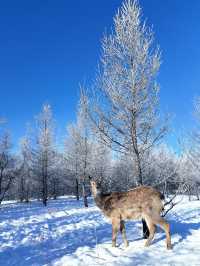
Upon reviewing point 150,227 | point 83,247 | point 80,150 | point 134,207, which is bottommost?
point 83,247

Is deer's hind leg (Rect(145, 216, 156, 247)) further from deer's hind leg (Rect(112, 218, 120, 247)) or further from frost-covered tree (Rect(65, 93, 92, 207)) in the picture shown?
frost-covered tree (Rect(65, 93, 92, 207))

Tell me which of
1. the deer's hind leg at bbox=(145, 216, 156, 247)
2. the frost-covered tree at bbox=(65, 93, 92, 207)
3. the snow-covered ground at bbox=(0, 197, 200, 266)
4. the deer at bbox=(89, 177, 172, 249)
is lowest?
the snow-covered ground at bbox=(0, 197, 200, 266)

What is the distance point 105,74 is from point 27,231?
8669 mm

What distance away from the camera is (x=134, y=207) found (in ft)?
31.4

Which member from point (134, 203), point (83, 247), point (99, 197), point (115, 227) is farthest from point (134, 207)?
point (83, 247)

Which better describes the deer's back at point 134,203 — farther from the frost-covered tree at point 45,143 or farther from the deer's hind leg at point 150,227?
the frost-covered tree at point 45,143

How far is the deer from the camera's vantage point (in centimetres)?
932

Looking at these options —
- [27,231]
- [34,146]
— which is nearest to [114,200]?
[27,231]

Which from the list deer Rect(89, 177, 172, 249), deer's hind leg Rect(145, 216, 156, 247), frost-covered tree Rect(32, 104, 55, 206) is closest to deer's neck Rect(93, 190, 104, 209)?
deer Rect(89, 177, 172, 249)

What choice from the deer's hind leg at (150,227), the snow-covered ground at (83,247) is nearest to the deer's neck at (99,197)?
the snow-covered ground at (83,247)

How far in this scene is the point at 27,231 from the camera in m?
15.4

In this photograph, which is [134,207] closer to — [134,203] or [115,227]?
[134,203]

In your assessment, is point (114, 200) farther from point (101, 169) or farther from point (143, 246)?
point (101, 169)

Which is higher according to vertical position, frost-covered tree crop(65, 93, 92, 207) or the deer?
frost-covered tree crop(65, 93, 92, 207)
